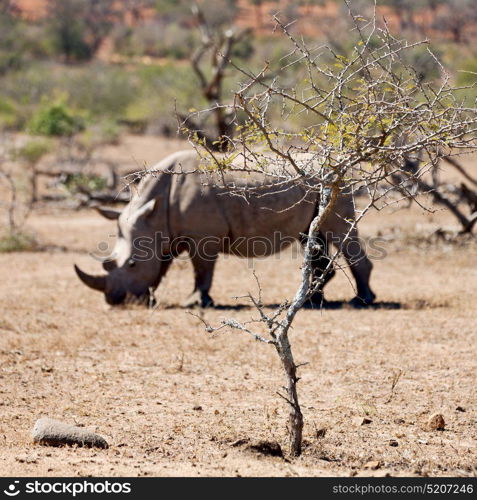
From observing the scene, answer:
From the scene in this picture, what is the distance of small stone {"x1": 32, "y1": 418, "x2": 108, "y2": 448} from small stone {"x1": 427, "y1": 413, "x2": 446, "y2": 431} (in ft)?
7.86

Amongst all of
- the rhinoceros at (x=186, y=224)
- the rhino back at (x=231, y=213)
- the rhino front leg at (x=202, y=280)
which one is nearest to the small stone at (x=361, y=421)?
the rhinoceros at (x=186, y=224)

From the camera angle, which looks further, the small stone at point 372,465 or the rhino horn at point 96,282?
the rhino horn at point 96,282

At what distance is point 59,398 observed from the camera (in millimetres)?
8133

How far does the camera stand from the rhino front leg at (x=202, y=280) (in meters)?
12.0

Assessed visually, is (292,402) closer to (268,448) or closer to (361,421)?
(268,448)

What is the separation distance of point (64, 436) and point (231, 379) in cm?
241

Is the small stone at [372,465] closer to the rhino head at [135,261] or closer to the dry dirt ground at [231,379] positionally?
the dry dirt ground at [231,379]

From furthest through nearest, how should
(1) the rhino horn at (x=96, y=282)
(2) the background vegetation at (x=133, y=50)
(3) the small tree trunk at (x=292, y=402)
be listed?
(2) the background vegetation at (x=133, y=50)
(1) the rhino horn at (x=96, y=282)
(3) the small tree trunk at (x=292, y=402)

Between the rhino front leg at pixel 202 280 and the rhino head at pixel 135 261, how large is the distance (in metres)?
0.48

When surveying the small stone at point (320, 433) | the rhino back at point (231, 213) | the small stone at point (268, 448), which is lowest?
the small stone at point (268, 448)

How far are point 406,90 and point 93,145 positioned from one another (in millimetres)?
21128

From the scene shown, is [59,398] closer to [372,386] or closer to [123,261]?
[372,386]

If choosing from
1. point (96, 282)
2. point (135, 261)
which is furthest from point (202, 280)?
point (96, 282)

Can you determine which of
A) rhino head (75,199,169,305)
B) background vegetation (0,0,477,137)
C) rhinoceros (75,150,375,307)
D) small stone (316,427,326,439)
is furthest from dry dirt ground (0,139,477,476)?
background vegetation (0,0,477,137)
